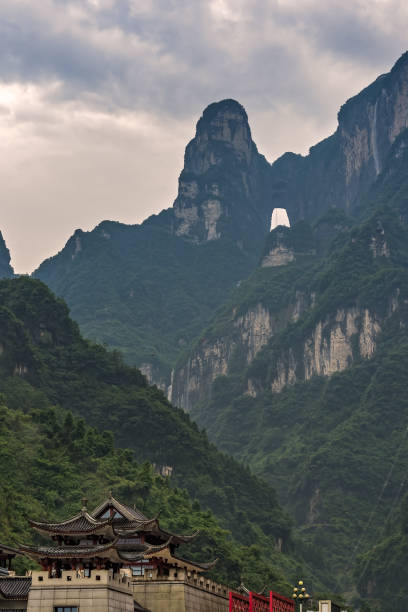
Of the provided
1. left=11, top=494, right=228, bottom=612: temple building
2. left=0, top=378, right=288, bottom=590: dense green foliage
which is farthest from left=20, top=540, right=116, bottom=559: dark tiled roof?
left=0, top=378, right=288, bottom=590: dense green foliage

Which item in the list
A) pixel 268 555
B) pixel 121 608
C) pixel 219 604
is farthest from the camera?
pixel 268 555

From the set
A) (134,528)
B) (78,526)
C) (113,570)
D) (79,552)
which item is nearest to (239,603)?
(134,528)

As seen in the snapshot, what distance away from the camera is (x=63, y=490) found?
12362 centimetres

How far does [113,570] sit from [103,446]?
245 ft

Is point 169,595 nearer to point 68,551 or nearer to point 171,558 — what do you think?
point 171,558

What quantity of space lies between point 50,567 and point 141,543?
8.23 m

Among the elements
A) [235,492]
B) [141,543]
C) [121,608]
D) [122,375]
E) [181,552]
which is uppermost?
[122,375]

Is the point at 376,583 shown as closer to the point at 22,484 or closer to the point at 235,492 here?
the point at 235,492

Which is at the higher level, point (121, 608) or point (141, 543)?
point (141, 543)

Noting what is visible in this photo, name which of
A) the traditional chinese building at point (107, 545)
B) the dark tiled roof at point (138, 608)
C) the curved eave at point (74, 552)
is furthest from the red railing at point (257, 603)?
the curved eave at point (74, 552)

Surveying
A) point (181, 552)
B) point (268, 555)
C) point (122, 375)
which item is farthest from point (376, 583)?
point (181, 552)

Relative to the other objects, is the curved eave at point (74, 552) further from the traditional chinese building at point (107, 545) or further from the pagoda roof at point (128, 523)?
the pagoda roof at point (128, 523)

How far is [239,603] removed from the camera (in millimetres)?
69000

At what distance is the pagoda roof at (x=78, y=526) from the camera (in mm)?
64750
